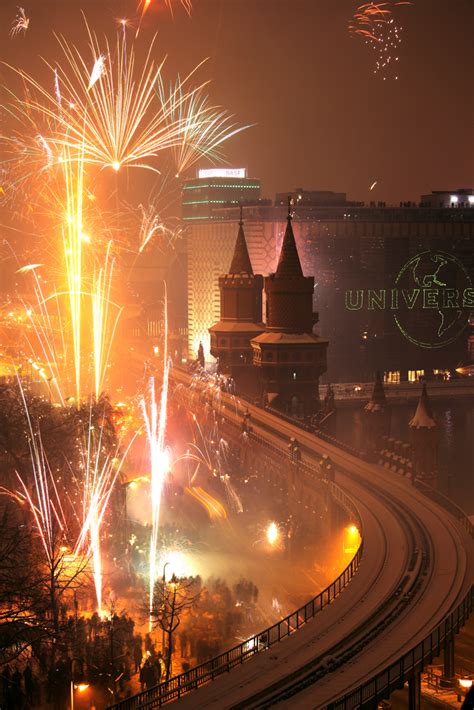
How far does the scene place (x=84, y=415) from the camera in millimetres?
60625

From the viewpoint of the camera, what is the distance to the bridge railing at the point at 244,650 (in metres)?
29.1

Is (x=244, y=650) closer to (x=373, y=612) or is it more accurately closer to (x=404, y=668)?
(x=373, y=612)

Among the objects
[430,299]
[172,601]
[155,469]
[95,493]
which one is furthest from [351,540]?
[430,299]

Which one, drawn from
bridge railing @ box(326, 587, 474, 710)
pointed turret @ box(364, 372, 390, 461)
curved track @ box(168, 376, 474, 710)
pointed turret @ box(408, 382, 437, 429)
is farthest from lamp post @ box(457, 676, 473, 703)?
pointed turret @ box(364, 372, 390, 461)

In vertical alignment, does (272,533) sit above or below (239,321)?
below

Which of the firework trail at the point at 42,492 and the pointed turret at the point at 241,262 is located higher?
the pointed turret at the point at 241,262

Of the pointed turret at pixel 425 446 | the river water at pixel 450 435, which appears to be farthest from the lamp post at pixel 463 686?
the river water at pixel 450 435

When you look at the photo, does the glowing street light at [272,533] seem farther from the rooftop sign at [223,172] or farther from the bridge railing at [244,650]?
the rooftop sign at [223,172]

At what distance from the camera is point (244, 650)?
38594 millimetres

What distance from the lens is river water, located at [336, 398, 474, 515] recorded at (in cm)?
6775

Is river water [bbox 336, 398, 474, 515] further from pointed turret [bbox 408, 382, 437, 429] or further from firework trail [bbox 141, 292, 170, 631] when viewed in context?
firework trail [bbox 141, 292, 170, 631]

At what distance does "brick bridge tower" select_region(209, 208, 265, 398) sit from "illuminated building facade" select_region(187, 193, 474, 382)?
3482cm

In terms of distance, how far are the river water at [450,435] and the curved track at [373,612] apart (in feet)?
56.8

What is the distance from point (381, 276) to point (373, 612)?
3487 inches
